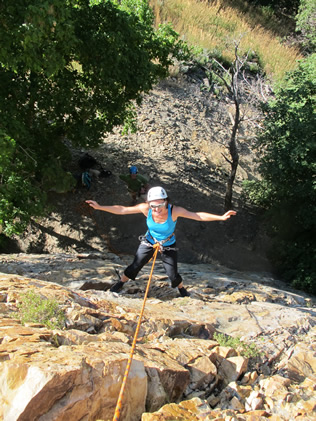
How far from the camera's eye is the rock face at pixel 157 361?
8.27ft

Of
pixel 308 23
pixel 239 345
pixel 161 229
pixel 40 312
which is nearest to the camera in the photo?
pixel 40 312

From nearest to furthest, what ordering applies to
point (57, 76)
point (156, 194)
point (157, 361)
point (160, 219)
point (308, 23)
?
point (157, 361) < point (156, 194) < point (160, 219) < point (57, 76) < point (308, 23)

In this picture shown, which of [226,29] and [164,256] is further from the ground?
[226,29]

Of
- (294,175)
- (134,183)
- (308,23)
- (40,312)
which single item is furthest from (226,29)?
(40,312)

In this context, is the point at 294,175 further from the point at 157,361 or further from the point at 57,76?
the point at 157,361

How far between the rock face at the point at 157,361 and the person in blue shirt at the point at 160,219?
2.03 feet

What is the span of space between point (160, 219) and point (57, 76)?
18.1 ft

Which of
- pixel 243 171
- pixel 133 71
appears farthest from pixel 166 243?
pixel 243 171

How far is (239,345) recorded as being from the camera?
409 cm

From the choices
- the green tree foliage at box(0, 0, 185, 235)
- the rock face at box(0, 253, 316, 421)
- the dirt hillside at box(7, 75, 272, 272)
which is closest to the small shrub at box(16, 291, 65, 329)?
the rock face at box(0, 253, 316, 421)

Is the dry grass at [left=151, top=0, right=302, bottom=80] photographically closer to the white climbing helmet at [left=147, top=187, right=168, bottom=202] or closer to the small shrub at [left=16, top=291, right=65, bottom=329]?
the white climbing helmet at [left=147, top=187, right=168, bottom=202]

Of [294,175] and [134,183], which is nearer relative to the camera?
[294,175]

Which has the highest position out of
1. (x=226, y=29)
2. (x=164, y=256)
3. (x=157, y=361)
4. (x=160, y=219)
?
(x=226, y=29)

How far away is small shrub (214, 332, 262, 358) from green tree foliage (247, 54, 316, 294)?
6.09 metres
